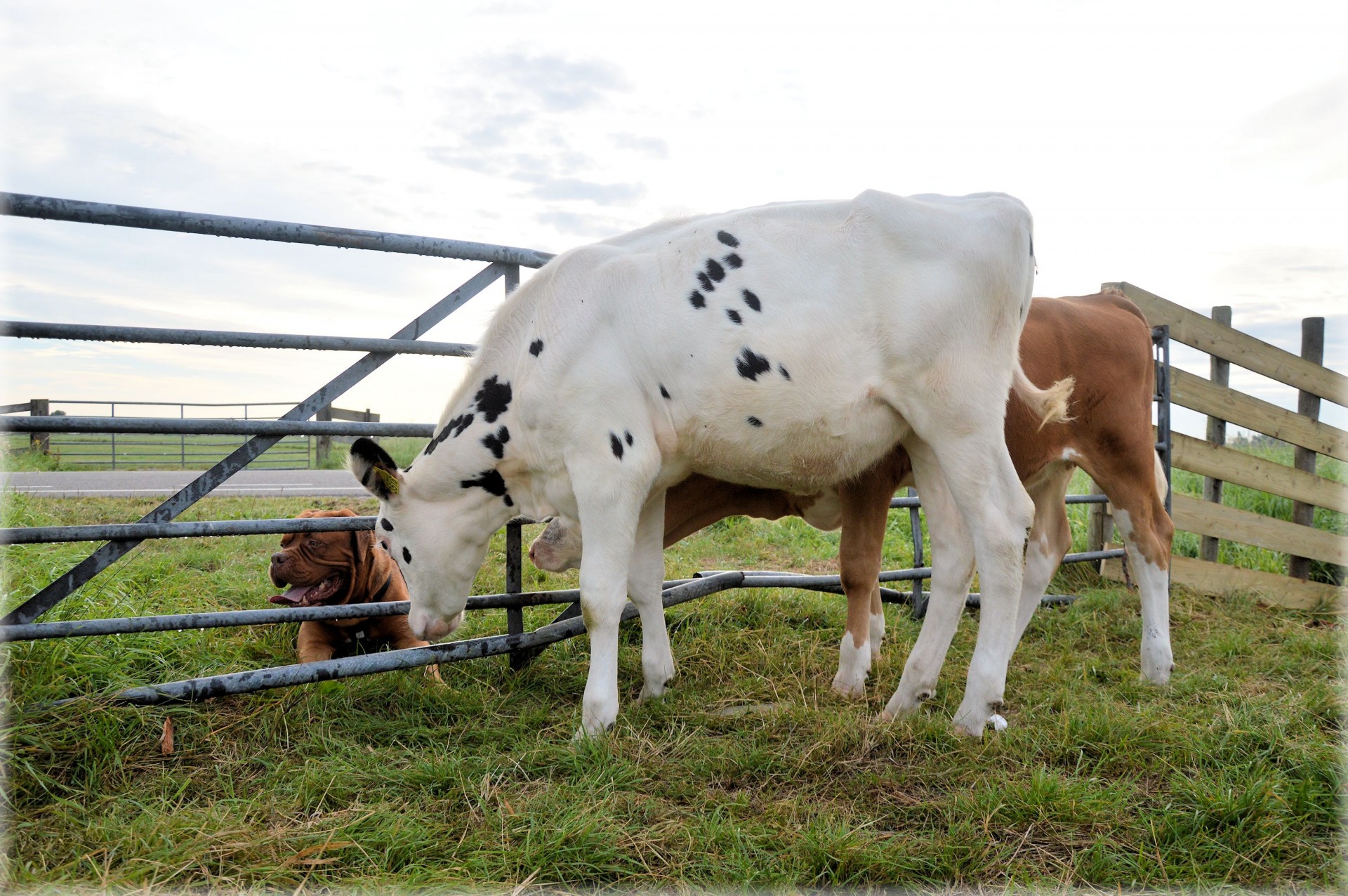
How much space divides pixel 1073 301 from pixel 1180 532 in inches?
169

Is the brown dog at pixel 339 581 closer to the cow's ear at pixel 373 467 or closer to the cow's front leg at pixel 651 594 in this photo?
the cow's ear at pixel 373 467

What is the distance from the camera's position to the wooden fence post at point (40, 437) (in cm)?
1353

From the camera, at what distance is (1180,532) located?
8602 millimetres

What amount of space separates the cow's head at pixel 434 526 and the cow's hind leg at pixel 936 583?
2.02 meters

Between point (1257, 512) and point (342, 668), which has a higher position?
point (1257, 512)

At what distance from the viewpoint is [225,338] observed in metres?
4.02

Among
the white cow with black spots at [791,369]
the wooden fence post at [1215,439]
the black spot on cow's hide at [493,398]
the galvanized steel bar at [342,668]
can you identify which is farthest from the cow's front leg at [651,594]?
the wooden fence post at [1215,439]

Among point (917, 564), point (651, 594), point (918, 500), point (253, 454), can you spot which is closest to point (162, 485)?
point (253, 454)

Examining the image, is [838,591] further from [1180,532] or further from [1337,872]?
[1180,532]

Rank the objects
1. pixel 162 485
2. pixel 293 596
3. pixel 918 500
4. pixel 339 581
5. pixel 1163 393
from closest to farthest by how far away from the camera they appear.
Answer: pixel 293 596
pixel 339 581
pixel 918 500
pixel 1163 393
pixel 162 485

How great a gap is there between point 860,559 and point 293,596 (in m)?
3.17

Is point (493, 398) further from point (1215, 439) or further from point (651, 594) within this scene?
point (1215, 439)

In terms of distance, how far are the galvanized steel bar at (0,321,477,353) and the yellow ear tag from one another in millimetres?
682

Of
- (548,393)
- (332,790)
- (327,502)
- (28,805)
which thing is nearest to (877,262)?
(548,393)
